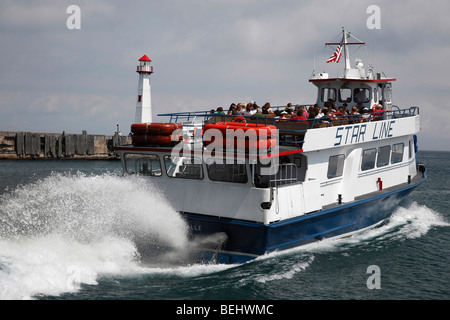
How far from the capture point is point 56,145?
1935 inches

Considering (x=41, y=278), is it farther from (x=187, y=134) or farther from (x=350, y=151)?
(x=350, y=151)

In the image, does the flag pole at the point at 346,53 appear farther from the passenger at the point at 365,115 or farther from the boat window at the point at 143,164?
the boat window at the point at 143,164

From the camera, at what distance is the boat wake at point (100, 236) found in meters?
11.9

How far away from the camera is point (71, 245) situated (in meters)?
12.5

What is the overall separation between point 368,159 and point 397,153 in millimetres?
2255

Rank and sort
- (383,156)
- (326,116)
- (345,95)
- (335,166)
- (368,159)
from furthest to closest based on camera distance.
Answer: (345,95)
(383,156)
(368,159)
(335,166)
(326,116)

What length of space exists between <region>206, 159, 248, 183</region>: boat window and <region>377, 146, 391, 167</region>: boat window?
6.27 metres

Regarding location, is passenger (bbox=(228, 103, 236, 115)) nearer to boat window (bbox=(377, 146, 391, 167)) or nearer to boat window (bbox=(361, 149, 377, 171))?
boat window (bbox=(361, 149, 377, 171))

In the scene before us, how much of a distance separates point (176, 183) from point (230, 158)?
190cm

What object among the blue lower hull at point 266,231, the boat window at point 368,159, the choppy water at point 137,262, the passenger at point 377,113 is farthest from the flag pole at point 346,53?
the choppy water at point 137,262

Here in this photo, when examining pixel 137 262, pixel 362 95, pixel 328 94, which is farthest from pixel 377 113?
pixel 137 262

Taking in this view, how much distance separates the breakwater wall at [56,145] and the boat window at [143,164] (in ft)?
115

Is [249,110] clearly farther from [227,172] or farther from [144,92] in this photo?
[144,92]
